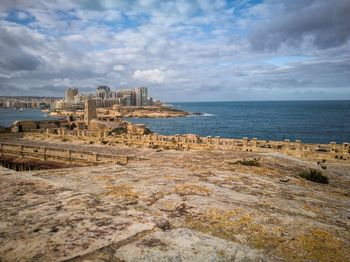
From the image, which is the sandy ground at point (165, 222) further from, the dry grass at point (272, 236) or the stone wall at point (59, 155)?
the stone wall at point (59, 155)

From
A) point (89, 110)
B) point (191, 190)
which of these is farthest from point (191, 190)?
point (89, 110)

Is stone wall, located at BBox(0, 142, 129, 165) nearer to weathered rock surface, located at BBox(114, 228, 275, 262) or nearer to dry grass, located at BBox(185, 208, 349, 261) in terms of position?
dry grass, located at BBox(185, 208, 349, 261)

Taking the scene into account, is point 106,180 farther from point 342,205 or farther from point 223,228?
point 342,205

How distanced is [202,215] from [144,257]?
1.51 meters

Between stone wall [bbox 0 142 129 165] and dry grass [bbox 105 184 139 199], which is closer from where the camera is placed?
dry grass [bbox 105 184 139 199]

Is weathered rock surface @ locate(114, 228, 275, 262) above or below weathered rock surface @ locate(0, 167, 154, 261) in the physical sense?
below

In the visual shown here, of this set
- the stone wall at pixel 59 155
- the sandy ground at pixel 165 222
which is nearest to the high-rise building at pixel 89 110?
the stone wall at pixel 59 155

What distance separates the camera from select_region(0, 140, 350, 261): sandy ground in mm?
2412

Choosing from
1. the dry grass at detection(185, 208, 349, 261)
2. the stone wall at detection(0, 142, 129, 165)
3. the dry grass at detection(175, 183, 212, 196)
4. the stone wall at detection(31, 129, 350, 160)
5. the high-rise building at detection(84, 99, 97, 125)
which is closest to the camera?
the dry grass at detection(185, 208, 349, 261)

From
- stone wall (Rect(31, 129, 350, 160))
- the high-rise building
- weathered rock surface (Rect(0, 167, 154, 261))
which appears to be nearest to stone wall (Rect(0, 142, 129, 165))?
stone wall (Rect(31, 129, 350, 160))

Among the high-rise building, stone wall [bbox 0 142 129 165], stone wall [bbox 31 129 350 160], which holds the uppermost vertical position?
the high-rise building

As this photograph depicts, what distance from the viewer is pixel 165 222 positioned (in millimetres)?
2953

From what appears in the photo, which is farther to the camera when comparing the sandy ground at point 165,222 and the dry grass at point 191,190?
the dry grass at point 191,190

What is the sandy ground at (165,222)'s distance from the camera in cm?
241
